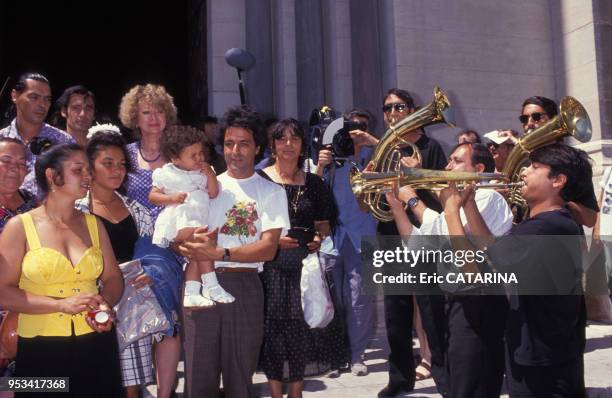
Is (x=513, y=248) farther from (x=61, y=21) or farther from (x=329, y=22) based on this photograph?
(x=61, y=21)

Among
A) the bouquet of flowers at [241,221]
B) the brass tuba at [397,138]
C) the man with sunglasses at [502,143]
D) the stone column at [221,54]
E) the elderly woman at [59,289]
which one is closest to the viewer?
the elderly woman at [59,289]

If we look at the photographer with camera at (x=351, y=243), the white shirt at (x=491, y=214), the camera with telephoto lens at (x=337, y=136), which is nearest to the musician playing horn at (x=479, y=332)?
the white shirt at (x=491, y=214)

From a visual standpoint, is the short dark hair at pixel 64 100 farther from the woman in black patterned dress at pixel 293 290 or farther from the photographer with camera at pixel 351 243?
the photographer with camera at pixel 351 243

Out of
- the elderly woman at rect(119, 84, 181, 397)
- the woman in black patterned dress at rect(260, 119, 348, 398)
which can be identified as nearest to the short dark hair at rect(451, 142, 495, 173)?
the woman in black patterned dress at rect(260, 119, 348, 398)

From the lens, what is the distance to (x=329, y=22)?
9977mm

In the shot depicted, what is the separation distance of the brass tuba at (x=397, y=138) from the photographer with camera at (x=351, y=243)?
656mm

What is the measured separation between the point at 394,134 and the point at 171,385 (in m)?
2.45

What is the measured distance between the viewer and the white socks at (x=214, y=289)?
3619mm

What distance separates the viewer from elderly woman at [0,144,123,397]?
2980 millimetres

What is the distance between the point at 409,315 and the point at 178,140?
7.74 feet

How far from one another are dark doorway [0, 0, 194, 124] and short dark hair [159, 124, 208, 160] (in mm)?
8053

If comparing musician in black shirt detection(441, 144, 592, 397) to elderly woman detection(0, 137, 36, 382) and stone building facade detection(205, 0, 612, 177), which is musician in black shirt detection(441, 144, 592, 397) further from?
stone building facade detection(205, 0, 612, 177)

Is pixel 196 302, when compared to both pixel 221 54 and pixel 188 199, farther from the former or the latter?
pixel 221 54

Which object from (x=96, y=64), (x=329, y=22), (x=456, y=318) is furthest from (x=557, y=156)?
(x=96, y=64)
